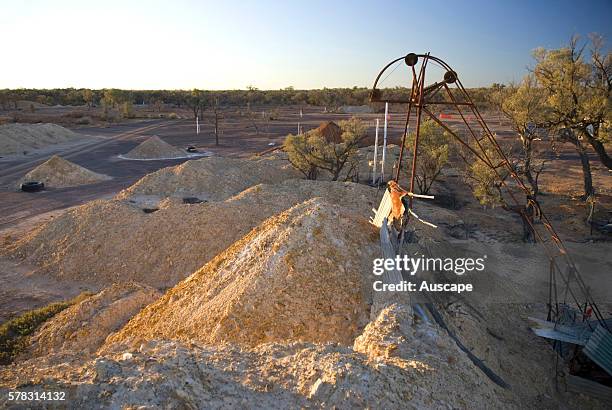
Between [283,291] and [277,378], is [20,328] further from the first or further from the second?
[277,378]

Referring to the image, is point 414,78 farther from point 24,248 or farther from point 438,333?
point 24,248

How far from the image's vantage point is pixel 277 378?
182 inches

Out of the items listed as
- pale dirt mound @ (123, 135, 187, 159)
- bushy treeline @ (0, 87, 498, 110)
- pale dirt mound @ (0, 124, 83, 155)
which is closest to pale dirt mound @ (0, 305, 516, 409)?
pale dirt mound @ (123, 135, 187, 159)

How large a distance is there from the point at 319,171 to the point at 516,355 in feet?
61.5

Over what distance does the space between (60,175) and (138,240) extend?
15266 millimetres

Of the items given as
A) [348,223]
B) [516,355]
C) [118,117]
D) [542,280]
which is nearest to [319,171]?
[542,280]

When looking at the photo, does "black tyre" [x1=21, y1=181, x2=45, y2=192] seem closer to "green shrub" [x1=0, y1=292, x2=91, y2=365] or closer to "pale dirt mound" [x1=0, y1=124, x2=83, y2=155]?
"pale dirt mound" [x1=0, y1=124, x2=83, y2=155]

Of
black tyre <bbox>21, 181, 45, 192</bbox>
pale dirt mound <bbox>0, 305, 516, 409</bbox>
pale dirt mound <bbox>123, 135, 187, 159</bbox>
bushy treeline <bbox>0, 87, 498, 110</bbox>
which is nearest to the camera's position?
pale dirt mound <bbox>0, 305, 516, 409</bbox>

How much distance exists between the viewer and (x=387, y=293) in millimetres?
6898

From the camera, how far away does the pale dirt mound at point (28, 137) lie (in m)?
35.6

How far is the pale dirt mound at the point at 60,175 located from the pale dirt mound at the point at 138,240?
10.6 metres

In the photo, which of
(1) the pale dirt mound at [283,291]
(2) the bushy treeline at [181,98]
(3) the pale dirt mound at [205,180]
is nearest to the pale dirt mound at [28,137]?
(3) the pale dirt mound at [205,180]

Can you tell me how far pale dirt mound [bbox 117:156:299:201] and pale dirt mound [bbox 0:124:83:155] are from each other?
22.2 meters

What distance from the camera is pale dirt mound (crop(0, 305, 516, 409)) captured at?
163 inches
